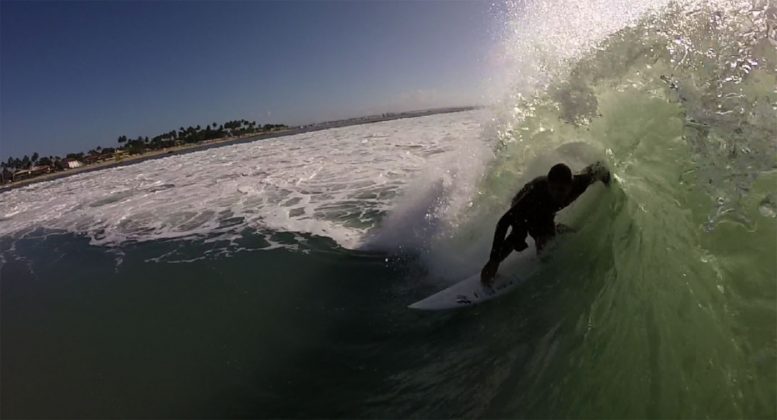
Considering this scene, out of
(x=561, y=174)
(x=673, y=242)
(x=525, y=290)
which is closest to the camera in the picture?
(x=673, y=242)

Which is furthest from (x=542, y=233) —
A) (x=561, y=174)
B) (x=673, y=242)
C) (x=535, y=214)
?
→ (x=673, y=242)

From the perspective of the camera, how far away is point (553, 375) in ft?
11.7

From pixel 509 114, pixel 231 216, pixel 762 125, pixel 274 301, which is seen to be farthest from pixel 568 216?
pixel 231 216

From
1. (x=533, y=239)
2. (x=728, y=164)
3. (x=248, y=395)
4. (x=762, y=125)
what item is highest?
(x=762, y=125)

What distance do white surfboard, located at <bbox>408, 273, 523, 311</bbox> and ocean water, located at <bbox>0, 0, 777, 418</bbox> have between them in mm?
144

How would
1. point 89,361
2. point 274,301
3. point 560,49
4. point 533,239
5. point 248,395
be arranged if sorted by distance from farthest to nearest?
point 560,49, point 274,301, point 533,239, point 89,361, point 248,395

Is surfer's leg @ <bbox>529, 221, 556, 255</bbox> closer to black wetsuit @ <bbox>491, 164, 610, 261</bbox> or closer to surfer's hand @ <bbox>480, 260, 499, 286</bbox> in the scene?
black wetsuit @ <bbox>491, 164, 610, 261</bbox>

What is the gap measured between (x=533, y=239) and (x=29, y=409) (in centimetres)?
566

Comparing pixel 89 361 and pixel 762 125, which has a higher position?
pixel 762 125

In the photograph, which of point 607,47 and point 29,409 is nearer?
point 29,409

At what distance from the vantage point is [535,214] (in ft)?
17.4

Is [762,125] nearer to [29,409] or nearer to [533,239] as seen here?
[533,239]

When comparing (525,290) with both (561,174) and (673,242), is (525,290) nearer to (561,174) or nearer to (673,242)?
(561,174)

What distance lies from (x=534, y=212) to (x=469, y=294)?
1220mm
